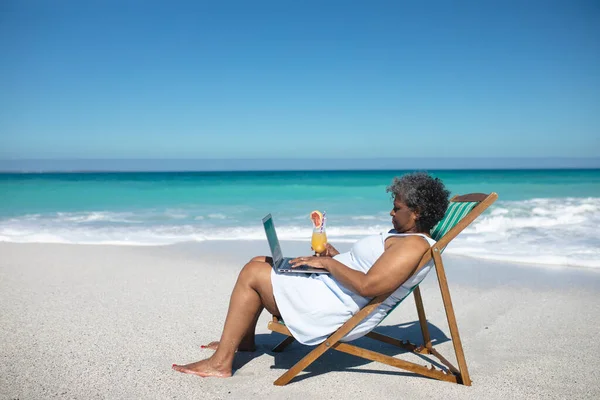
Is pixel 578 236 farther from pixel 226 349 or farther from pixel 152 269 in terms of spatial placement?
pixel 226 349

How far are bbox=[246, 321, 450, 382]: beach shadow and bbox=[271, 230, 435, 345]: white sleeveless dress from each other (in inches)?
19.9

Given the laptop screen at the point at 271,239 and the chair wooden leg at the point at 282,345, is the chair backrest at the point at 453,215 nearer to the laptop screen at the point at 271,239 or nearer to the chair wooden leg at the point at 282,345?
the laptop screen at the point at 271,239

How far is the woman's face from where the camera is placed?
10.2ft

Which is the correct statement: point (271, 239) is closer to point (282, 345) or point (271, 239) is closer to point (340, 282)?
point (340, 282)

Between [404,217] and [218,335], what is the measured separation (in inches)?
77.9

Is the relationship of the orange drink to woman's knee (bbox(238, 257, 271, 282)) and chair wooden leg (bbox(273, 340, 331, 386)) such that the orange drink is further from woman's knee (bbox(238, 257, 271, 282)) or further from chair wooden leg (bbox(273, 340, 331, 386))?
chair wooden leg (bbox(273, 340, 331, 386))

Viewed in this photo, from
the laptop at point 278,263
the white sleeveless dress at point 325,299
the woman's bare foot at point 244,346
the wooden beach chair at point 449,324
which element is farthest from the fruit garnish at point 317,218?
the woman's bare foot at point 244,346

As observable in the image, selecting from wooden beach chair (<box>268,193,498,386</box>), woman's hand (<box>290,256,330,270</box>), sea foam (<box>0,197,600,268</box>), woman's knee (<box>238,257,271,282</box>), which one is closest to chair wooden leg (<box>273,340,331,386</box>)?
wooden beach chair (<box>268,193,498,386</box>)

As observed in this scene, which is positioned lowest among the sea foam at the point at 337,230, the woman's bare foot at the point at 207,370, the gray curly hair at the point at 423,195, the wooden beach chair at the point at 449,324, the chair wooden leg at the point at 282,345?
the sea foam at the point at 337,230

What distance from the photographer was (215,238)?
10.0 meters

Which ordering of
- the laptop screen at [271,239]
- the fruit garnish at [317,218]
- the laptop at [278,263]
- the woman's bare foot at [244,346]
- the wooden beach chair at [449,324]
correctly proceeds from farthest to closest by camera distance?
the woman's bare foot at [244,346] → the fruit garnish at [317,218] → the laptop screen at [271,239] → the laptop at [278,263] → the wooden beach chair at [449,324]

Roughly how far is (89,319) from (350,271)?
2746 mm

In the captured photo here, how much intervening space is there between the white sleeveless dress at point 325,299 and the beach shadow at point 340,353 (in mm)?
505

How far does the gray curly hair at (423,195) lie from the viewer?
3041 millimetres
